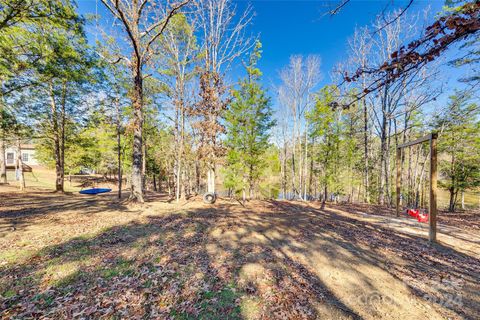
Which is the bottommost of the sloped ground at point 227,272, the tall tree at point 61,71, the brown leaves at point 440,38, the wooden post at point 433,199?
the sloped ground at point 227,272

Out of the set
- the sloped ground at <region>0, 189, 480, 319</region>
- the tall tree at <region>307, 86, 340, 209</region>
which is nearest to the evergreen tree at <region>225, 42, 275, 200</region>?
the tall tree at <region>307, 86, 340, 209</region>

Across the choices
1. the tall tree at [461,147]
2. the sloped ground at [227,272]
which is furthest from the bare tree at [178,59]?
the tall tree at [461,147]

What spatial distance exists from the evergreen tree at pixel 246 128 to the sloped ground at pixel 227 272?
7243 mm

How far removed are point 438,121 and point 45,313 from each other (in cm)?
2111

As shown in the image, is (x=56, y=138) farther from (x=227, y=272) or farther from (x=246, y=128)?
(x=227, y=272)

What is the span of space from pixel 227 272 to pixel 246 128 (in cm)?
1040

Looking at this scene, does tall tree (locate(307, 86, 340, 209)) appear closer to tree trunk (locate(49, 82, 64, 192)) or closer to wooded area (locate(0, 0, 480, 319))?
wooded area (locate(0, 0, 480, 319))

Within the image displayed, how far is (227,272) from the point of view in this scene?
138 inches

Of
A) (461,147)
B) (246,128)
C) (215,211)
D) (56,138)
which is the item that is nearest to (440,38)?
(215,211)

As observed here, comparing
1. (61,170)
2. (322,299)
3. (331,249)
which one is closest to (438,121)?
(331,249)

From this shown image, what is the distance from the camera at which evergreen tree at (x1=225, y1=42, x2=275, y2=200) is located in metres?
12.6

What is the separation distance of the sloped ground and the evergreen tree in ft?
23.8

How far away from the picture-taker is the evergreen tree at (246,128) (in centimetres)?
1261

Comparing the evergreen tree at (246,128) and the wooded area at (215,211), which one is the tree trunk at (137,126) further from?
the evergreen tree at (246,128)
